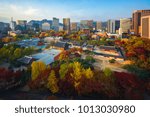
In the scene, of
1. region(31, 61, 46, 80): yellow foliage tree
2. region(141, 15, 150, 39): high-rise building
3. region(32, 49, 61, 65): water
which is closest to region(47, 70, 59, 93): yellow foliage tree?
region(31, 61, 46, 80): yellow foliage tree

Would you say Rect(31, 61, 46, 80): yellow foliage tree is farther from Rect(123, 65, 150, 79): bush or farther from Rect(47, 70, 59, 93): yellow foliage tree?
Rect(123, 65, 150, 79): bush

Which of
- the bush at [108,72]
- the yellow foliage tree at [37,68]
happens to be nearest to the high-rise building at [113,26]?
the bush at [108,72]

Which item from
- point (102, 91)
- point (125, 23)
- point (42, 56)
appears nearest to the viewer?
point (102, 91)

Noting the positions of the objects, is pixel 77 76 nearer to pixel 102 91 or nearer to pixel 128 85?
pixel 102 91

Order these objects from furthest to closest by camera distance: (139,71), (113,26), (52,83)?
(113,26), (139,71), (52,83)

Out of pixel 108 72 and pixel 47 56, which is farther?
pixel 47 56

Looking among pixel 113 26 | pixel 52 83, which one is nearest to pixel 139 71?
pixel 52 83

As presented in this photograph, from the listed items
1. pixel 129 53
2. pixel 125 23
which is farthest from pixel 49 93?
pixel 125 23

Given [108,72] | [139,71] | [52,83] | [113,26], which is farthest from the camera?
[113,26]

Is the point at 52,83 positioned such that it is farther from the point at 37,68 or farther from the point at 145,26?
the point at 145,26

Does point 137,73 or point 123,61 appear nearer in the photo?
point 137,73

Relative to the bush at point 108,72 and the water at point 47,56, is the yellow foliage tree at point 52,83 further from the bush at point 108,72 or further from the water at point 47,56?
the bush at point 108,72
